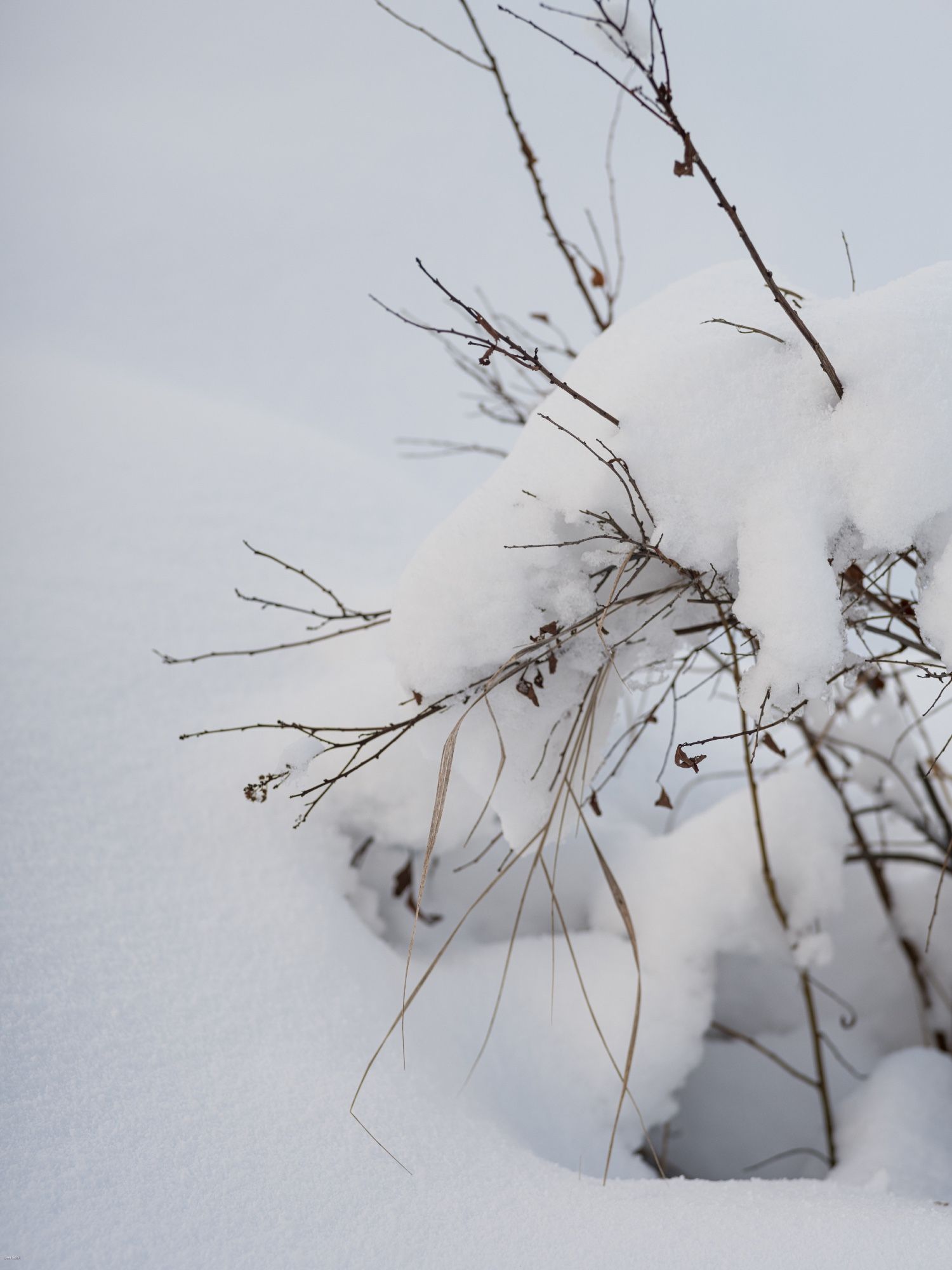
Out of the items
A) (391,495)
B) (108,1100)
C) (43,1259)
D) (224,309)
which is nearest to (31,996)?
(108,1100)

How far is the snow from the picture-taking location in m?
0.63

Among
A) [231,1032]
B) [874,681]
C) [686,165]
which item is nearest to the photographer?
[686,165]

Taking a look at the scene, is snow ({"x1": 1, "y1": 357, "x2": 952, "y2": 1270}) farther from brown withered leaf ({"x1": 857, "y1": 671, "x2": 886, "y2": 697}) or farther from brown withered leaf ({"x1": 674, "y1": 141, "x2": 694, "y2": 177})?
brown withered leaf ({"x1": 674, "y1": 141, "x2": 694, "y2": 177})

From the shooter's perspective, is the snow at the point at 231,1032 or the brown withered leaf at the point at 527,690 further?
the brown withered leaf at the point at 527,690

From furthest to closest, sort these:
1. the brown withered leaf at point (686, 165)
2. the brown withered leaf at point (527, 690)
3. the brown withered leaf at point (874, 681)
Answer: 1. the brown withered leaf at point (874, 681)
2. the brown withered leaf at point (527, 690)
3. the brown withered leaf at point (686, 165)

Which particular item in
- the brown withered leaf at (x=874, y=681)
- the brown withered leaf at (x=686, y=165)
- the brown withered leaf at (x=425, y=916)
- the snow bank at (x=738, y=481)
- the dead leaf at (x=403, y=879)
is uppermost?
the brown withered leaf at (x=686, y=165)

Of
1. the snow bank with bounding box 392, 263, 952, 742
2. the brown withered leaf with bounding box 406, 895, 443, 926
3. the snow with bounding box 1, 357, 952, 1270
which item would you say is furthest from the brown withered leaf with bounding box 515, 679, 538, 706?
the brown withered leaf with bounding box 406, 895, 443, 926

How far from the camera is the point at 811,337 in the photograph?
64cm

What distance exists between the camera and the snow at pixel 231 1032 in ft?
2.06

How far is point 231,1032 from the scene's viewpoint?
31.2 inches

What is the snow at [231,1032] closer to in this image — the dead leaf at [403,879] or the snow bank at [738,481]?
the dead leaf at [403,879]

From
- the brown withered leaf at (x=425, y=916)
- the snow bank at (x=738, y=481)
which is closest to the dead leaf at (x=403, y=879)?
the brown withered leaf at (x=425, y=916)

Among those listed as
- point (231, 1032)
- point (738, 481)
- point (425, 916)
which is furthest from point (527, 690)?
point (425, 916)

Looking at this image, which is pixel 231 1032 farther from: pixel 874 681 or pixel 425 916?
pixel 874 681
